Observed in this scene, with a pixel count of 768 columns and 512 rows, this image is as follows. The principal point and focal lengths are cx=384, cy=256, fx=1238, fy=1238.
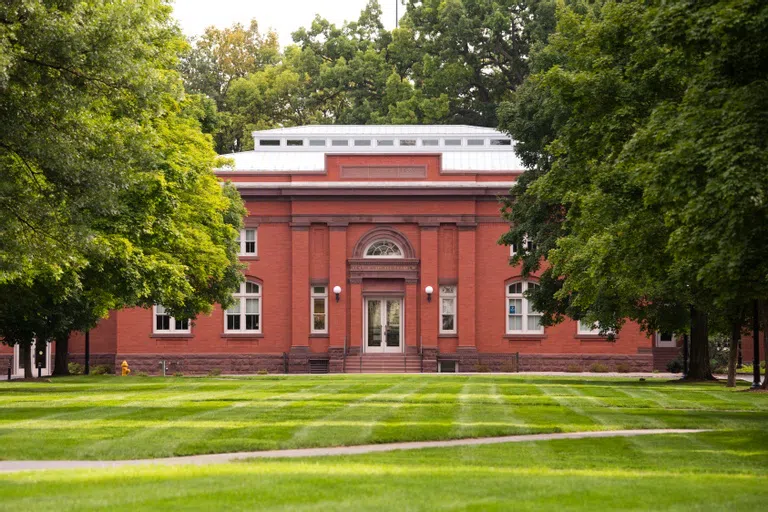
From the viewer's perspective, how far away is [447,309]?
5478 cm

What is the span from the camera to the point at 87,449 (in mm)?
16281

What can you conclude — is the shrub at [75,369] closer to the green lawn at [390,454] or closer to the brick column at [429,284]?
the brick column at [429,284]

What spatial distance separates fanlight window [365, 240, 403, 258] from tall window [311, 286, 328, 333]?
8.41ft

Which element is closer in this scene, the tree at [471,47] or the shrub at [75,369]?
the shrub at [75,369]

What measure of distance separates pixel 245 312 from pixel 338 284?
4499 mm

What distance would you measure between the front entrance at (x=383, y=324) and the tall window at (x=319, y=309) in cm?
184

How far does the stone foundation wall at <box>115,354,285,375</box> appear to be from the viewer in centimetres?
5475

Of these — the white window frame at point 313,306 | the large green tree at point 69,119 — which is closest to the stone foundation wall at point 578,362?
the white window frame at point 313,306

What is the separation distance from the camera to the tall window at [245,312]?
55500 mm

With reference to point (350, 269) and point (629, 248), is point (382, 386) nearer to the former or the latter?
point (629, 248)

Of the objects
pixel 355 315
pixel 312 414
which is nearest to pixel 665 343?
pixel 355 315

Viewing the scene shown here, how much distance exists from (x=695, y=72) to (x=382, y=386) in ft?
60.6

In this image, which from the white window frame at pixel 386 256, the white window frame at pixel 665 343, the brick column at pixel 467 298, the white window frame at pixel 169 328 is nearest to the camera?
the brick column at pixel 467 298

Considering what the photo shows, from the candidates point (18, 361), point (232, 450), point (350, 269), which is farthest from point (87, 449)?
point (18, 361)
